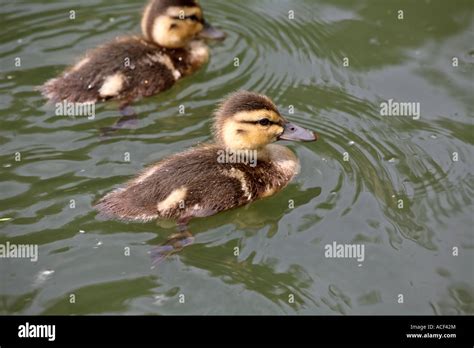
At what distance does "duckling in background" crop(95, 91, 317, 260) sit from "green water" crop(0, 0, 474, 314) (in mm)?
85

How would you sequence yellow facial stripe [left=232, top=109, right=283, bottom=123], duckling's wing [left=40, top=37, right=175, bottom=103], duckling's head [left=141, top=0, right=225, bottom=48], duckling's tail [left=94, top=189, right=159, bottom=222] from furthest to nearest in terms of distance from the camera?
duckling's head [left=141, top=0, right=225, bottom=48], duckling's wing [left=40, top=37, right=175, bottom=103], yellow facial stripe [left=232, top=109, right=283, bottom=123], duckling's tail [left=94, top=189, right=159, bottom=222]

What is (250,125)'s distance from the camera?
4.70 meters

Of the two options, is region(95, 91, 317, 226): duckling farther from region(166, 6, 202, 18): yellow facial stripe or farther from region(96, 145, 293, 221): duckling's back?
region(166, 6, 202, 18): yellow facial stripe

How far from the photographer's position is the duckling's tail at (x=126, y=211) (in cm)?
446

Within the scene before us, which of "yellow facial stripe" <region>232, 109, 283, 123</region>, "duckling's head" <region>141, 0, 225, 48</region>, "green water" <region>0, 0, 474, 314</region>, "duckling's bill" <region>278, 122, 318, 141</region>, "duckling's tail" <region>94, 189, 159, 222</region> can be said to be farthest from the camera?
"duckling's head" <region>141, 0, 225, 48</region>

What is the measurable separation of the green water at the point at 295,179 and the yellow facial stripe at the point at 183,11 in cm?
35

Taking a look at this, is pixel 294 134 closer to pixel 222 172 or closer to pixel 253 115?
pixel 253 115

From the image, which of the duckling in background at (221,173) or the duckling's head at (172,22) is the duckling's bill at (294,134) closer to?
the duckling in background at (221,173)

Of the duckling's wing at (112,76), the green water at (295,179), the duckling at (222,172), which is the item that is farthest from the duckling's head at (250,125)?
the duckling's wing at (112,76)

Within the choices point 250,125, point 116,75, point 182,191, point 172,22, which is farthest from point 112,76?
point 182,191

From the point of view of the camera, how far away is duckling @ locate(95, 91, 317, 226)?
447 cm

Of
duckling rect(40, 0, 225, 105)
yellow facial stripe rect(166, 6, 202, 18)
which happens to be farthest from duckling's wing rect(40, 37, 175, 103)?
yellow facial stripe rect(166, 6, 202, 18)

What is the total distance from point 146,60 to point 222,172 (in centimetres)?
134
